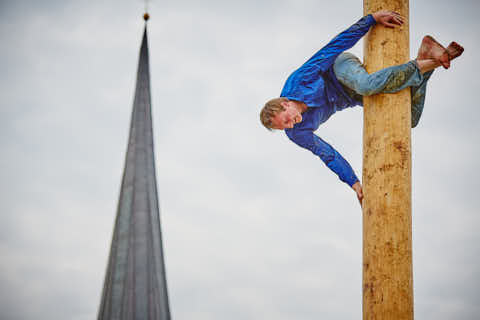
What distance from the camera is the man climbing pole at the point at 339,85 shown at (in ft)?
14.9

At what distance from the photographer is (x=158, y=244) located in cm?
419

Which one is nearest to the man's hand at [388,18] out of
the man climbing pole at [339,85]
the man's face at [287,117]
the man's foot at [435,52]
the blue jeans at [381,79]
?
the man climbing pole at [339,85]

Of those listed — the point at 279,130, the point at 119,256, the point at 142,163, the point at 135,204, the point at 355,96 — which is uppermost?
the point at 355,96

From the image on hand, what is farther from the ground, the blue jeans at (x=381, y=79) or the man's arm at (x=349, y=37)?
the man's arm at (x=349, y=37)

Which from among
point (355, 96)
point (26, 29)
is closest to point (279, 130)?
point (355, 96)

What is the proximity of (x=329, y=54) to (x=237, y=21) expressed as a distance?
14.2 m

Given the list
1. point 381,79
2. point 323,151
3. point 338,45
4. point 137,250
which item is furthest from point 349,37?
→ point 137,250

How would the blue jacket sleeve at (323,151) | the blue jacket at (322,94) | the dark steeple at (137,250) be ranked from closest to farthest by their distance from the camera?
the dark steeple at (137,250) < the blue jacket at (322,94) < the blue jacket sleeve at (323,151)

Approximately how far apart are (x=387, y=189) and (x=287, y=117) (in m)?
1.30

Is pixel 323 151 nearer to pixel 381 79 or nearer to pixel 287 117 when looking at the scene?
pixel 287 117

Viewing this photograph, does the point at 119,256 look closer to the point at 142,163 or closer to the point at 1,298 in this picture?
the point at 142,163

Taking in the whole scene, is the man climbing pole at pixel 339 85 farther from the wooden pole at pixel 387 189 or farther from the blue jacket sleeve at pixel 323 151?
the wooden pole at pixel 387 189

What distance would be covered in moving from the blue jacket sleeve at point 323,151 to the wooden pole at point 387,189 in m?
0.82

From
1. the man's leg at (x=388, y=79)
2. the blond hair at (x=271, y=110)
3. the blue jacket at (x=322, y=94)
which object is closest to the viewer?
the man's leg at (x=388, y=79)
